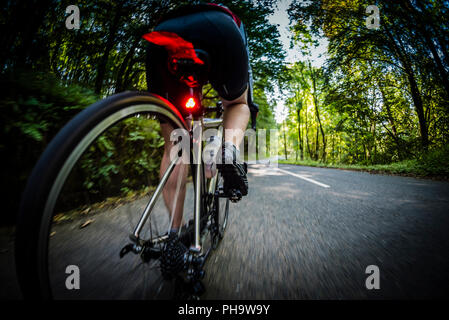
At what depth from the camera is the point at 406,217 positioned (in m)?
2.00

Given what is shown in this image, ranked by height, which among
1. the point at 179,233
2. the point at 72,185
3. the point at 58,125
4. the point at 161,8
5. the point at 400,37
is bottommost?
the point at 179,233

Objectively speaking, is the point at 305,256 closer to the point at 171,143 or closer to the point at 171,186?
the point at 171,186

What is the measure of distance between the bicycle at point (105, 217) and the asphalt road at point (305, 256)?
0.6 inches

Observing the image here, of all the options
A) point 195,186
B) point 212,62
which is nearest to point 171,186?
point 195,186

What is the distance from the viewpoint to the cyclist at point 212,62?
1.16 meters

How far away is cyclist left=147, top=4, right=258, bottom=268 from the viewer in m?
1.16

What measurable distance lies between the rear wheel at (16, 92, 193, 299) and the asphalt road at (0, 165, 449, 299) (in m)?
0.02

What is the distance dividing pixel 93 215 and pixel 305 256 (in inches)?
80.5

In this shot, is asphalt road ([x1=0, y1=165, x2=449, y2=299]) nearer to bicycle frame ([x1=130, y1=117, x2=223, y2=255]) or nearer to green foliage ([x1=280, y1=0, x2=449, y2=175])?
bicycle frame ([x1=130, y1=117, x2=223, y2=255])

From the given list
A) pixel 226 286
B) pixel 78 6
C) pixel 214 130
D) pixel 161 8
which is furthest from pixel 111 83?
pixel 226 286

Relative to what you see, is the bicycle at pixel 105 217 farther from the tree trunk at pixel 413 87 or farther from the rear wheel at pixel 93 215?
the tree trunk at pixel 413 87

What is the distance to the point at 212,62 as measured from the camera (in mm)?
1233
